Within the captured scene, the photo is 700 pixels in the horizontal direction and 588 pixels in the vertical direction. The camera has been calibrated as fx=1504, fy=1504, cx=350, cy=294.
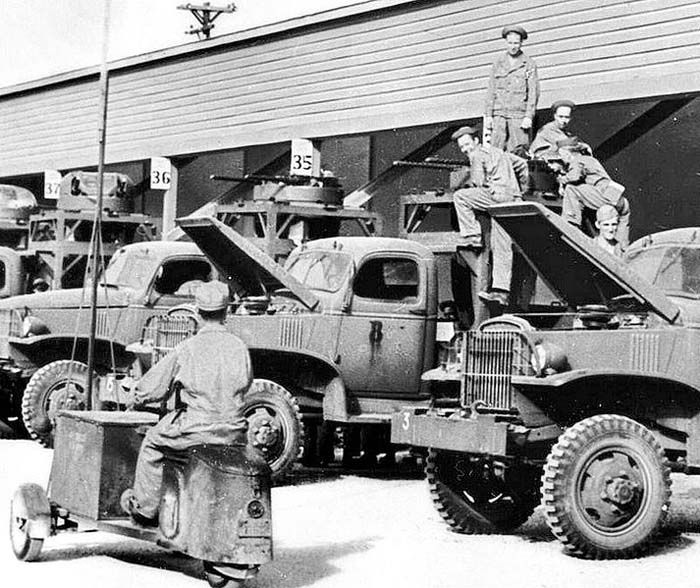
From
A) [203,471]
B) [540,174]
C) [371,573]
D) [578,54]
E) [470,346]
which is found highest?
[578,54]

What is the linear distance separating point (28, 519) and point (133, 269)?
764 centimetres

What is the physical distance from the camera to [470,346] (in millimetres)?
9492

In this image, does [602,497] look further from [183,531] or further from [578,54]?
[578,54]

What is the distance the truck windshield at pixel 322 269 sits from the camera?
1265cm

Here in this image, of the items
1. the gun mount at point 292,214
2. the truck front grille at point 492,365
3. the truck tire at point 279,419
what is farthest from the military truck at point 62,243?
the truck front grille at point 492,365

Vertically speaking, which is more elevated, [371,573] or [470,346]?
[470,346]

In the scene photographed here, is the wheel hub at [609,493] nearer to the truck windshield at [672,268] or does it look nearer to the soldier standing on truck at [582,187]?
the truck windshield at [672,268]

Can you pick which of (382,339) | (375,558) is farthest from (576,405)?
(382,339)

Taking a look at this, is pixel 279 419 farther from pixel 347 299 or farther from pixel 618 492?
pixel 618 492

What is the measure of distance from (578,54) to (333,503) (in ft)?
23.0

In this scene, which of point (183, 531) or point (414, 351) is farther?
point (414, 351)

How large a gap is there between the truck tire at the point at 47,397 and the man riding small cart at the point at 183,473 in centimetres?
609

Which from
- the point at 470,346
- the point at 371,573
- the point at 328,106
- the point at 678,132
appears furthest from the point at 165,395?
the point at 328,106

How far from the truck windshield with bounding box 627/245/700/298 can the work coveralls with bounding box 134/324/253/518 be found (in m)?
3.65
